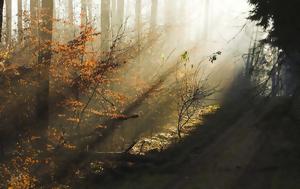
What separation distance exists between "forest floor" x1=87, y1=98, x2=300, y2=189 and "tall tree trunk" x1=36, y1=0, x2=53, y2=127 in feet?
8.92

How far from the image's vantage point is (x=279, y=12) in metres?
11.1

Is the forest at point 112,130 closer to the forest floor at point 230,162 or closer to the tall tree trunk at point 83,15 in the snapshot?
the forest floor at point 230,162

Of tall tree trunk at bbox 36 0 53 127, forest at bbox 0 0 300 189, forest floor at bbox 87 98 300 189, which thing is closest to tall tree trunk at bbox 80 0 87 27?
tall tree trunk at bbox 36 0 53 127

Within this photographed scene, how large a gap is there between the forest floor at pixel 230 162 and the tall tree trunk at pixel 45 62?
8.92 ft

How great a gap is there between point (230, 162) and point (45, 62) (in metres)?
7.45

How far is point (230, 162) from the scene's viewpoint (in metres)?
15.6

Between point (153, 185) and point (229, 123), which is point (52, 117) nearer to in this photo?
point (153, 185)

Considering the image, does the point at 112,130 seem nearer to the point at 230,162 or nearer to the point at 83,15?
the point at 230,162

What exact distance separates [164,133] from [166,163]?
4443 mm

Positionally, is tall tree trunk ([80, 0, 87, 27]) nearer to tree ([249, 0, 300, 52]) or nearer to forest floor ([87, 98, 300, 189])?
forest floor ([87, 98, 300, 189])

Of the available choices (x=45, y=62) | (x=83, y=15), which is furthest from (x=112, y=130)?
(x=83, y=15)

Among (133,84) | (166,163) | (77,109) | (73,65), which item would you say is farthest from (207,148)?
(73,65)

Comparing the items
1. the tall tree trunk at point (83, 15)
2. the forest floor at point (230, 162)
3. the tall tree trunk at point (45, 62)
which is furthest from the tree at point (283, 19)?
the tall tree trunk at point (45, 62)

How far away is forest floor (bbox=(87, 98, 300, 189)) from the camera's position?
13582 millimetres
